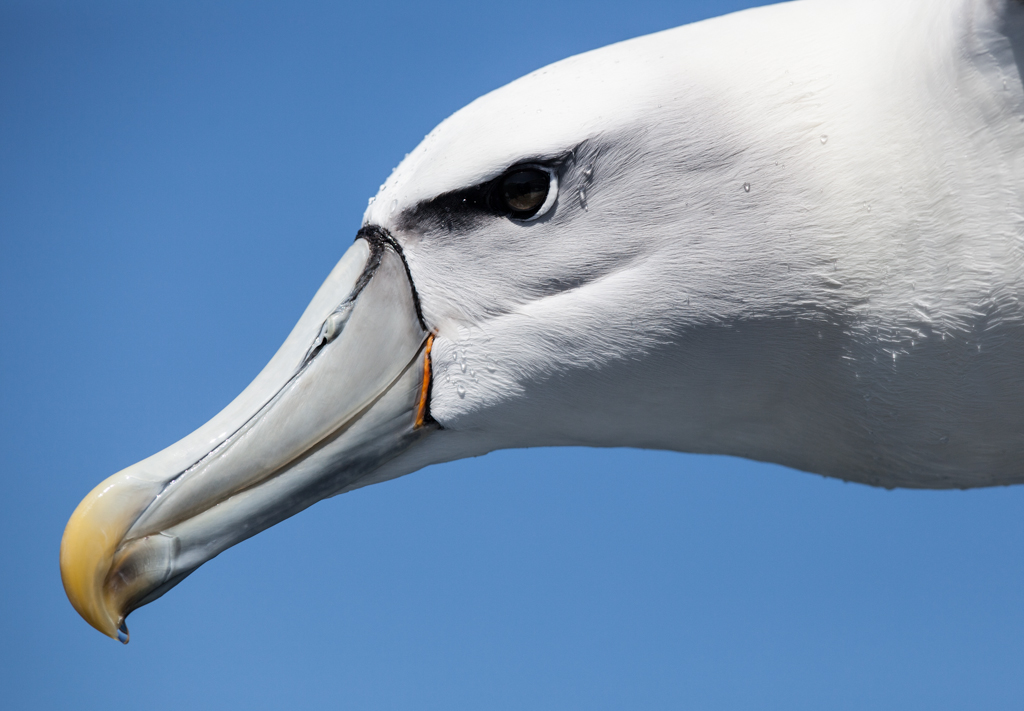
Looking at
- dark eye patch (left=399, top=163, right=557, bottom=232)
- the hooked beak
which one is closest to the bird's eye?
dark eye patch (left=399, top=163, right=557, bottom=232)

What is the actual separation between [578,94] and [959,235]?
67cm

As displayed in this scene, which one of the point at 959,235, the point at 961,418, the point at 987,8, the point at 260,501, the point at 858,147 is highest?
the point at 987,8

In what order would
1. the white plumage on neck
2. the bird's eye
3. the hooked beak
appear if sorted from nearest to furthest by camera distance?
the white plumage on neck
the bird's eye
the hooked beak

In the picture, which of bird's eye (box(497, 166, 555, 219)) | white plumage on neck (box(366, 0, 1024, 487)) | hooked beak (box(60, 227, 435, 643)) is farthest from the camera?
hooked beak (box(60, 227, 435, 643))

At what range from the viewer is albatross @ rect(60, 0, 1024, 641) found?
1.35 metres

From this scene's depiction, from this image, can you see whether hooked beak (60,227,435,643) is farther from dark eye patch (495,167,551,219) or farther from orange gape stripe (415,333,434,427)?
dark eye patch (495,167,551,219)

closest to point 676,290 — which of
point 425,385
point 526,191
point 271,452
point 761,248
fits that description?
point 761,248

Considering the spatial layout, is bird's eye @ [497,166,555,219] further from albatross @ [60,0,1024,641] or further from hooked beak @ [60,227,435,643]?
hooked beak @ [60,227,435,643]

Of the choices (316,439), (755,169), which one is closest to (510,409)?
(316,439)

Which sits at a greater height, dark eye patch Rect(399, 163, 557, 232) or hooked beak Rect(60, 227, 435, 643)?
dark eye patch Rect(399, 163, 557, 232)

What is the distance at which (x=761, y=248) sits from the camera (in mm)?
1413

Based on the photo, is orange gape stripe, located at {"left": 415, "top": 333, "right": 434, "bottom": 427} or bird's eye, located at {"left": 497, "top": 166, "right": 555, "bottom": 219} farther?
orange gape stripe, located at {"left": 415, "top": 333, "right": 434, "bottom": 427}

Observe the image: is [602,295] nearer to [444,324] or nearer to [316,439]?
[444,324]

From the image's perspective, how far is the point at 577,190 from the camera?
152cm
